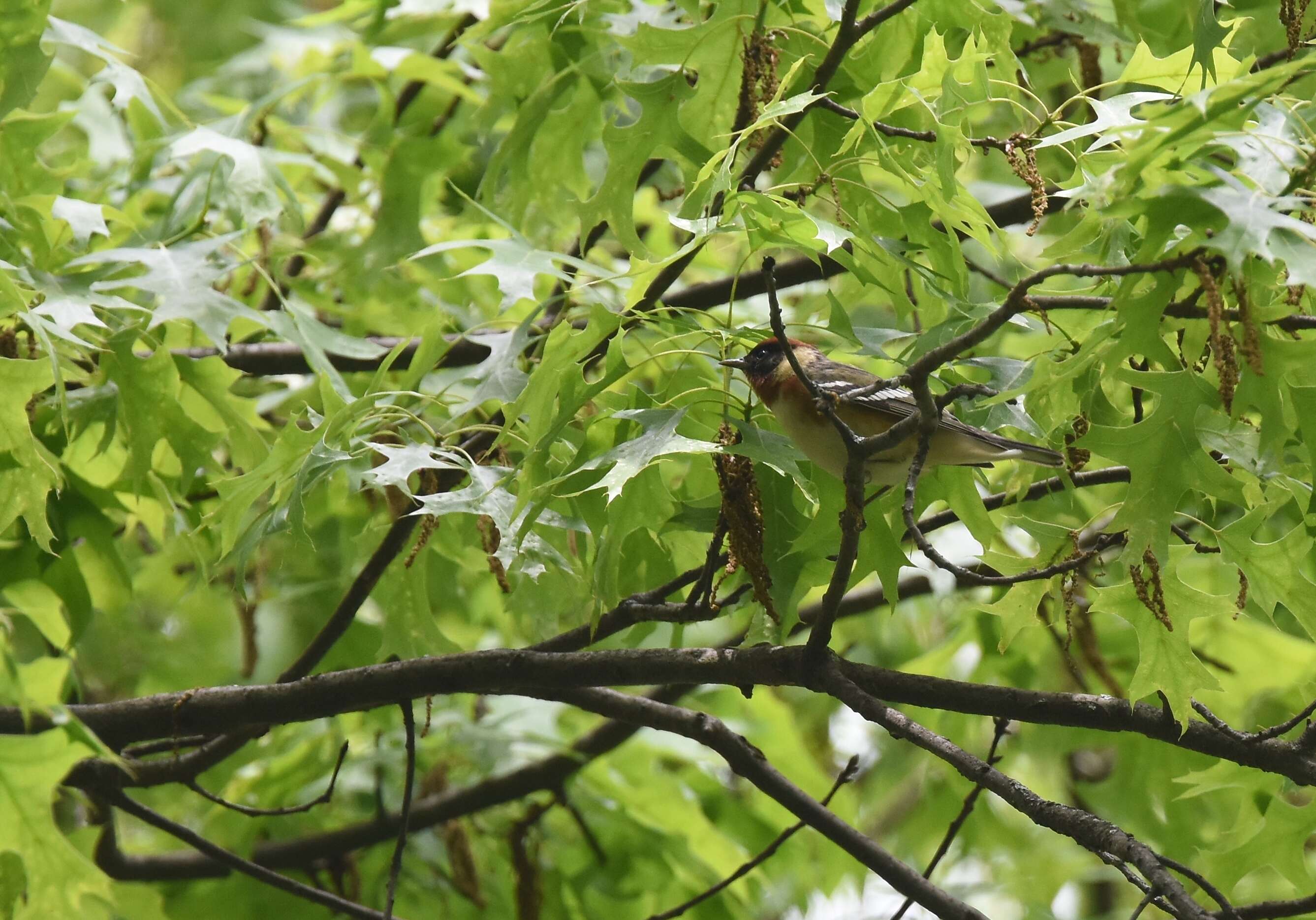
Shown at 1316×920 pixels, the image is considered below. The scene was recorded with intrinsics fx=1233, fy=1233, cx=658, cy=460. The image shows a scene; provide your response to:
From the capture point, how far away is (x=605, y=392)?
3.20 m

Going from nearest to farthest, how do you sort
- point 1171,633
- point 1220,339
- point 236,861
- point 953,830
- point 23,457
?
point 1220,339, point 1171,633, point 23,457, point 953,830, point 236,861

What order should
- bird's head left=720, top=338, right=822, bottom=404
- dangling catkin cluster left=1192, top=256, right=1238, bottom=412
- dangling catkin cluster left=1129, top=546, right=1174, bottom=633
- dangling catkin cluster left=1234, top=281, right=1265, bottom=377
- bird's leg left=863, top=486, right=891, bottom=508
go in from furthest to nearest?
bird's head left=720, top=338, right=822, bottom=404
bird's leg left=863, top=486, right=891, bottom=508
dangling catkin cluster left=1129, top=546, right=1174, bottom=633
dangling catkin cluster left=1234, top=281, right=1265, bottom=377
dangling catkin cluster left=1192, top=256, right=1238, bottom=412

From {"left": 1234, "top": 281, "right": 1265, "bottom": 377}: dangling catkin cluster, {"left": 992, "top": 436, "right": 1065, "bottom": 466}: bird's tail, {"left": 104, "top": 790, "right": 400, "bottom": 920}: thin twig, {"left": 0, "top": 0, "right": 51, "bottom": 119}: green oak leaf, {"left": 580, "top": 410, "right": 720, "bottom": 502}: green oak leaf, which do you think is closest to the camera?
{"left": 1234, "top": 281, "right": 1265, "bottom": 377}: dangling catkin cluster

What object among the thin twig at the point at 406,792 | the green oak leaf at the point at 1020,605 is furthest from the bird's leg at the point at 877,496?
the thin twig at the point at 406,792

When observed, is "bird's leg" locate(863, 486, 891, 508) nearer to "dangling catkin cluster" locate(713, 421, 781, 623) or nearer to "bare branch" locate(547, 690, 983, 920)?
"dangling catkin cluster" locate(713, 421, 781, 623)

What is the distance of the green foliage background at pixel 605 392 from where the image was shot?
2637 mm

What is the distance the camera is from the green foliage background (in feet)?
8.65

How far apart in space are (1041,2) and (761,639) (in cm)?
216

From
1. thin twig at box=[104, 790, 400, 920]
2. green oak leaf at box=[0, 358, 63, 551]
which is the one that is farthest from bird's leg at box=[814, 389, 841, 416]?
thin twig at box=[104, 790, 400, 920]

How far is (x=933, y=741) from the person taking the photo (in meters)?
2.68

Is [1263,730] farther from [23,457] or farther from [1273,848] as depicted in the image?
[23,457]

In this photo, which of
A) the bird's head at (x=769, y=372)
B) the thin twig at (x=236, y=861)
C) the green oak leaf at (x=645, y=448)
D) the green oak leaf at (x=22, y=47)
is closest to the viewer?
the green oak leaf at (x=645, y=448)

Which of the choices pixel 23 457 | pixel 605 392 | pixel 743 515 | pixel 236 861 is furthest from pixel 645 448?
pixel 236 861

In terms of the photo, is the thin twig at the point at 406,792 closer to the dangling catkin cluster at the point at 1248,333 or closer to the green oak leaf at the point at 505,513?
the green oak leaf at the point at 505,513
